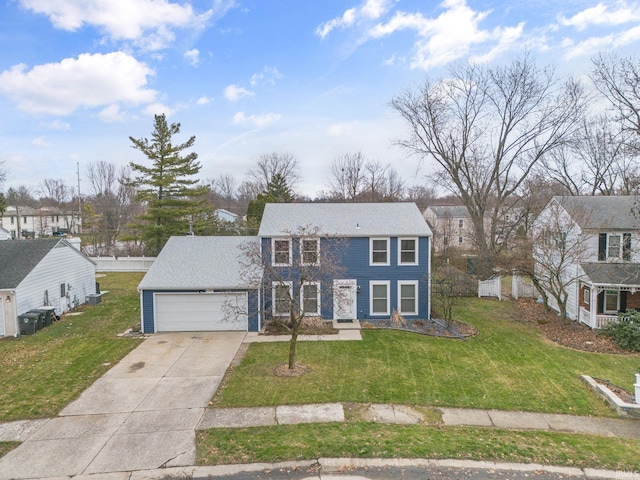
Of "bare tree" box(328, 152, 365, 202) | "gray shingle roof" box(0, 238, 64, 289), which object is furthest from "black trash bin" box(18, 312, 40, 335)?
"bare tree" box(328, 152, 365, 202)

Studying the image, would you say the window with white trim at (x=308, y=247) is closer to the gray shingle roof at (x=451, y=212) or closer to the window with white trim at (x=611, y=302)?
the window with white trim at (x=611, y=302)

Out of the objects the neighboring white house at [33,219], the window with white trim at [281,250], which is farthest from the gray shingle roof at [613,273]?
the neighboring white house at [33,219]

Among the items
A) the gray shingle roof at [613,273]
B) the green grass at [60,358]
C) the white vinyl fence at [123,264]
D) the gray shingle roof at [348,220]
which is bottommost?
the green grass at [60,358]

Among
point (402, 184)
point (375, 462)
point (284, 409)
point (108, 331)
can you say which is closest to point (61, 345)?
point (108, 331)

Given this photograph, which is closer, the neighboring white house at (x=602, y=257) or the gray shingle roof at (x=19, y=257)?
the gray shingle roof at (x=19, y=257)

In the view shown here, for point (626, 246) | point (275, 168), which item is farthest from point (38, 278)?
point (275, 168)

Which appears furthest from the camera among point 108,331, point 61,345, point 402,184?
point 402,184

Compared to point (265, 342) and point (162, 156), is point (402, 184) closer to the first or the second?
point (162, 156)

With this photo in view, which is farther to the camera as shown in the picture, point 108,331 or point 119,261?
point 119,261
